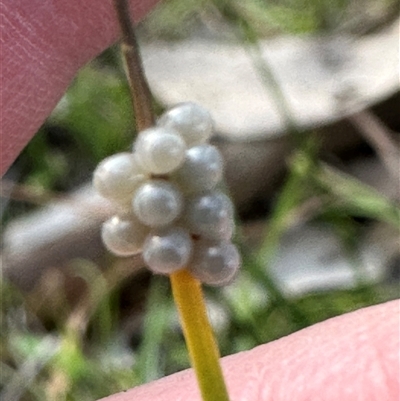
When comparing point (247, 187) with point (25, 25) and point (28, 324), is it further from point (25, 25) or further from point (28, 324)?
point (25, 25)

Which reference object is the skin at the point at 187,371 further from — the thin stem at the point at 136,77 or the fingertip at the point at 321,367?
the thin stem at the point at 136,77

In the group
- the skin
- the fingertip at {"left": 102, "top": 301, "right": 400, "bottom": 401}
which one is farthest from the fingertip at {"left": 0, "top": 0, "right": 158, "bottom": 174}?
the fingertip at {"left": 102, "top": 301, "right": 400, "bottom": 401}

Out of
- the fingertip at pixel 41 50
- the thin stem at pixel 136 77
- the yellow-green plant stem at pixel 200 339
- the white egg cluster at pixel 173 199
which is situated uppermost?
the fingertip at pixel 41 50

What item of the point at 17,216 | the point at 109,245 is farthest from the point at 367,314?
the point at 17,216

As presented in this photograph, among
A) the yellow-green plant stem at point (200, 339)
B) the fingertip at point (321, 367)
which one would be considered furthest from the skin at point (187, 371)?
the yellow-green plant stem at point (200, 339)

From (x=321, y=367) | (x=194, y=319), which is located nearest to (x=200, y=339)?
(x=194, y=319)

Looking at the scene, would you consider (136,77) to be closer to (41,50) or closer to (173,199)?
(173,199)

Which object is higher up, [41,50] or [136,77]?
[41,50]

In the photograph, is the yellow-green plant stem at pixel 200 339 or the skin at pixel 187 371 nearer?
the yellow-green plant stem at pixel 200 339
